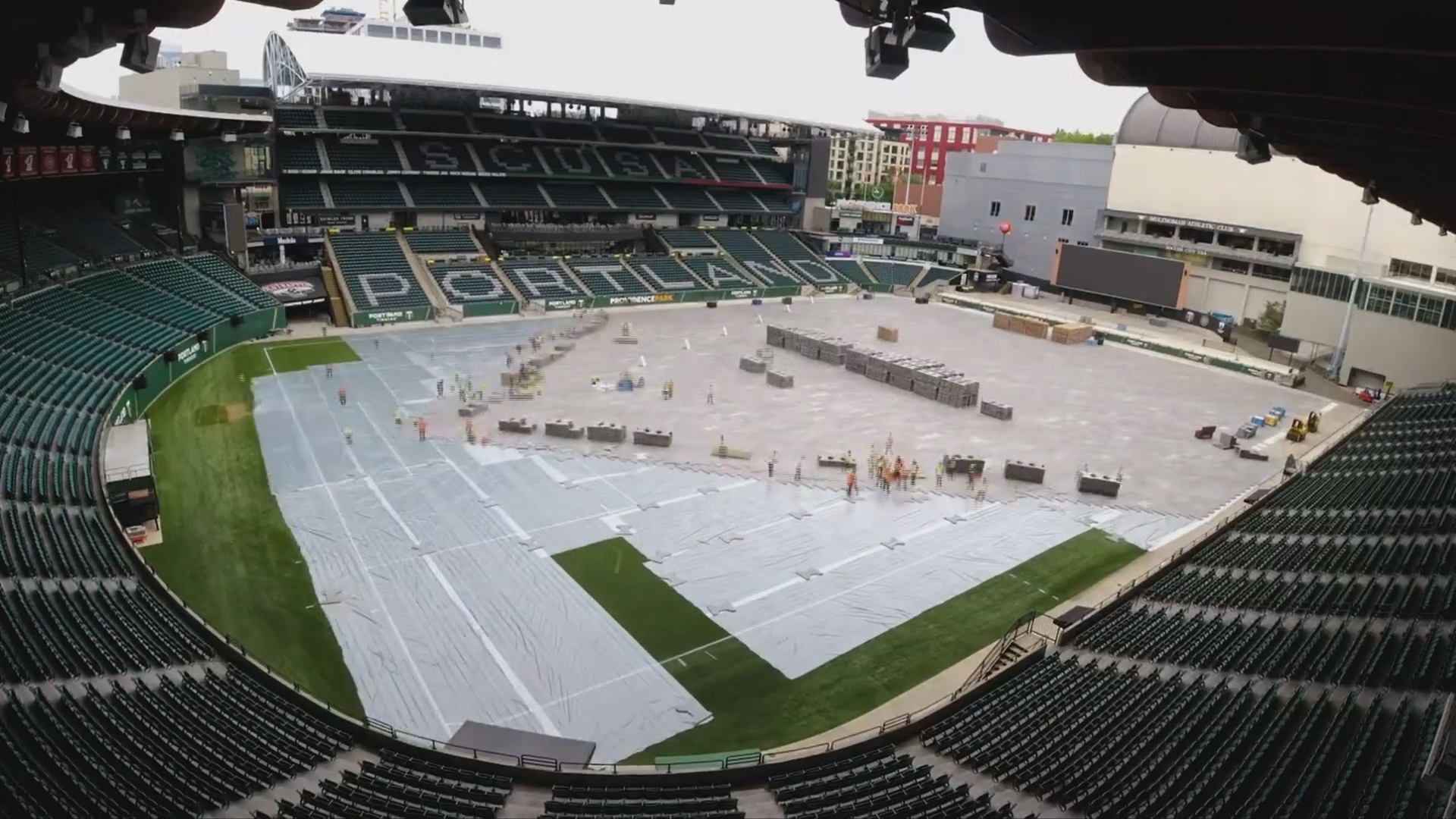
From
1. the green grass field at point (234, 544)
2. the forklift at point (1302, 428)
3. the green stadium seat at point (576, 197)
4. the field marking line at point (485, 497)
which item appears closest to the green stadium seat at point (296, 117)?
the green stadium seat at point (576, 197)

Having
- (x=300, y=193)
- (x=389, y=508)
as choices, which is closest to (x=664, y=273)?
(x=300, y=193)

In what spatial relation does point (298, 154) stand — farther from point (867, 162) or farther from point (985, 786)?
point (867, 162)

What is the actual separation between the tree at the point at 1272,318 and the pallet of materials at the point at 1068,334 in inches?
562

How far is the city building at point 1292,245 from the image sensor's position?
1988 inches

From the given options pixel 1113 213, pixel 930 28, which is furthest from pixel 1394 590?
pixel 1113 213

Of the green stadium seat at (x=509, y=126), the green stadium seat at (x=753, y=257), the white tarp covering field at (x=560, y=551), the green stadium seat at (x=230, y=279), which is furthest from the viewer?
the green stadium seat at (x=753, y=257)

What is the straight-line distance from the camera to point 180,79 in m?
61.9

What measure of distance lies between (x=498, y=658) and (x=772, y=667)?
21.0 ft

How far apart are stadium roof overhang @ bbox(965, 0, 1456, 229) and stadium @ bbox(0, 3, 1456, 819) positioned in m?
0.21

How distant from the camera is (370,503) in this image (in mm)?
28922

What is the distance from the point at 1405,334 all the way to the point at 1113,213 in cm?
2958

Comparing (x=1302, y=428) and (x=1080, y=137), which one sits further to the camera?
(x=1080, y=137)

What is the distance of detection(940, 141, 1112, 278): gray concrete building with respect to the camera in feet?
258

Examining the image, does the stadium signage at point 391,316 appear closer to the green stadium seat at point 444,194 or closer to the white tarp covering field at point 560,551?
the green stadium seat at point 444,194
